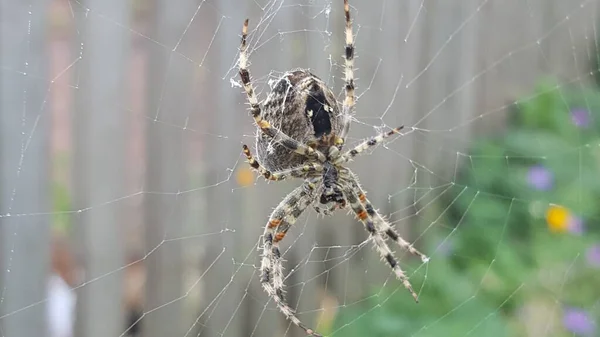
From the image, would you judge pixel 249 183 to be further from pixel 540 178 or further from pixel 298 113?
pixel 540 178

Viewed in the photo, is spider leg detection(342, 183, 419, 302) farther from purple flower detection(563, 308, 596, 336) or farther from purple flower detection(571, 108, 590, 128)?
purple flower detection(571, 108, 590, 128)

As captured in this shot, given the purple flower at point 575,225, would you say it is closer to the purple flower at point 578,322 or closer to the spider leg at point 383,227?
the purple flower at point 578,322

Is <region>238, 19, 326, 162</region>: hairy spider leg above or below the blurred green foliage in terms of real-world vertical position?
above

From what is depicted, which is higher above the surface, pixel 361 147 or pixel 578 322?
pixel 361 147

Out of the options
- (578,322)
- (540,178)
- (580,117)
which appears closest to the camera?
(578,322)

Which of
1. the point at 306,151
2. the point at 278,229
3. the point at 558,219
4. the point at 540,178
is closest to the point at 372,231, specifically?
the point at 278,229

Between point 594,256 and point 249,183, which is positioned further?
point 594,256

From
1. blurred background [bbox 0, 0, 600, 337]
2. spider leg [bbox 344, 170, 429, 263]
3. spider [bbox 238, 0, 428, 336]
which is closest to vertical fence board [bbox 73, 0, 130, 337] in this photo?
blurred background [bbox 0, 0, 600, 337]

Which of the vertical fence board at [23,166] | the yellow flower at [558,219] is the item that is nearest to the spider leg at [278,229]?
the vertical fence board at [23,166]
